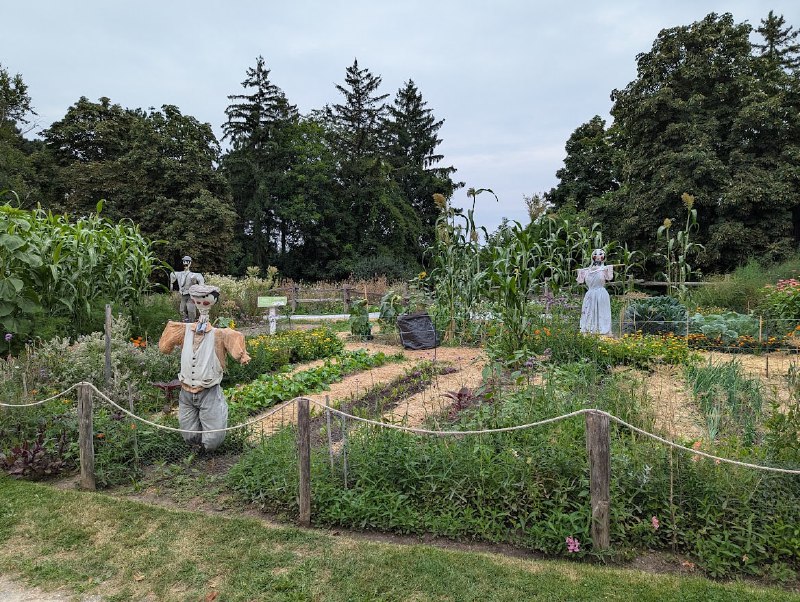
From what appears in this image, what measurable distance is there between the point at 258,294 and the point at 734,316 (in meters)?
13.1

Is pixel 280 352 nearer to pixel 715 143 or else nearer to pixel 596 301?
pixel 596 301

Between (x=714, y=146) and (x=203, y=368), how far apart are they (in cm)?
2150

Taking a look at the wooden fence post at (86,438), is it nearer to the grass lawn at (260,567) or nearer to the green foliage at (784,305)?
the grass lawn at (260,567)

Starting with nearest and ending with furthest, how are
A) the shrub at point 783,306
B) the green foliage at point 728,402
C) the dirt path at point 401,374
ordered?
the green foliage at point 728,402 → the dirt path at point 401,374 → the shrub at point 783,306

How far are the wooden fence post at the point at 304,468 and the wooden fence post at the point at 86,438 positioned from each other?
1.91 m

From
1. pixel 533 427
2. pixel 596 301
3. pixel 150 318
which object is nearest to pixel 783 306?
pixel 596 301

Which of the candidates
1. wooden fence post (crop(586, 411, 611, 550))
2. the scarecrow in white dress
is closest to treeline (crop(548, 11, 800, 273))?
the scarecrow in white dress

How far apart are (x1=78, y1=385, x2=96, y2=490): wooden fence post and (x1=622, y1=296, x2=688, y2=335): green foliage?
813 cm

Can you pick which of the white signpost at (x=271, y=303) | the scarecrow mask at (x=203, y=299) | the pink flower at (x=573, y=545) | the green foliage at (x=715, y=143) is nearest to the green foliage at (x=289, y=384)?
the scarecrow mask at (x=203, y=299)

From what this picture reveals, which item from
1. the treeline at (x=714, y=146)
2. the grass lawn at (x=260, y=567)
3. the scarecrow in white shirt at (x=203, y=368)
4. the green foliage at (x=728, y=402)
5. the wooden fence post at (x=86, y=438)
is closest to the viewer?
the grass lawn at (x=260, y=567)

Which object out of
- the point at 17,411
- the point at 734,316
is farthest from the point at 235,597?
the point at 734,316

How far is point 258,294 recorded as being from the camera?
1681cm

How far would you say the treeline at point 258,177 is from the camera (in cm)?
2573

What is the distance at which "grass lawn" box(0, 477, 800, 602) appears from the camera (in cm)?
266
